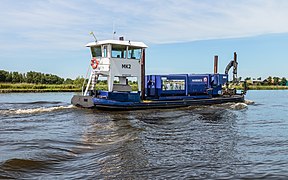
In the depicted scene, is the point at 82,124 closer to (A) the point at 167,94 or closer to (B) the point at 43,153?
(B) the point at 43,153

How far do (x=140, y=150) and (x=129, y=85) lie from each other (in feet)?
41.3

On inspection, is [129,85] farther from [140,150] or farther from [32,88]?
[32,88]

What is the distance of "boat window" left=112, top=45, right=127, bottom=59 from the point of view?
66.4 feet

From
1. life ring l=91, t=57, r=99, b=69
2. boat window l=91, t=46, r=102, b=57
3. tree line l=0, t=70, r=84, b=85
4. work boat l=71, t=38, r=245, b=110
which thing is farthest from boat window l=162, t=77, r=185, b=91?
tree line l=0, t=70, r=84, b=85

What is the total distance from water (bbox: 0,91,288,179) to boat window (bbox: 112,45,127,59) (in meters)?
6.27

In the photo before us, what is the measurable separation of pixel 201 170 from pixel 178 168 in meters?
0.49

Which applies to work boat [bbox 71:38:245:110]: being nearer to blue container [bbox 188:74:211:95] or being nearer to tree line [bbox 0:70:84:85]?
blue container [bbox 188:74:211:95]

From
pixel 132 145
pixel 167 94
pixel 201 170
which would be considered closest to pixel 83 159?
pixel 132 145

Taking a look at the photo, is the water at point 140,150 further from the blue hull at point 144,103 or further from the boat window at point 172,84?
the boat window at point 172,84

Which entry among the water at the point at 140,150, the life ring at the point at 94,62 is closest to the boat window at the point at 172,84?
the life ring at the point at 94,62

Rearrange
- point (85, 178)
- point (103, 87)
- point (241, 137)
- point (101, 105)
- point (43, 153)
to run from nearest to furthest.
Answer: point (85, 178)
point (43, 153)
point (241, 137)
point (101, 105)
point (103, 87)

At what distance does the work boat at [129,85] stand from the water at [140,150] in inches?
177

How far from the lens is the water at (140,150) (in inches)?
265

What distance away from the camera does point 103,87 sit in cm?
2222
